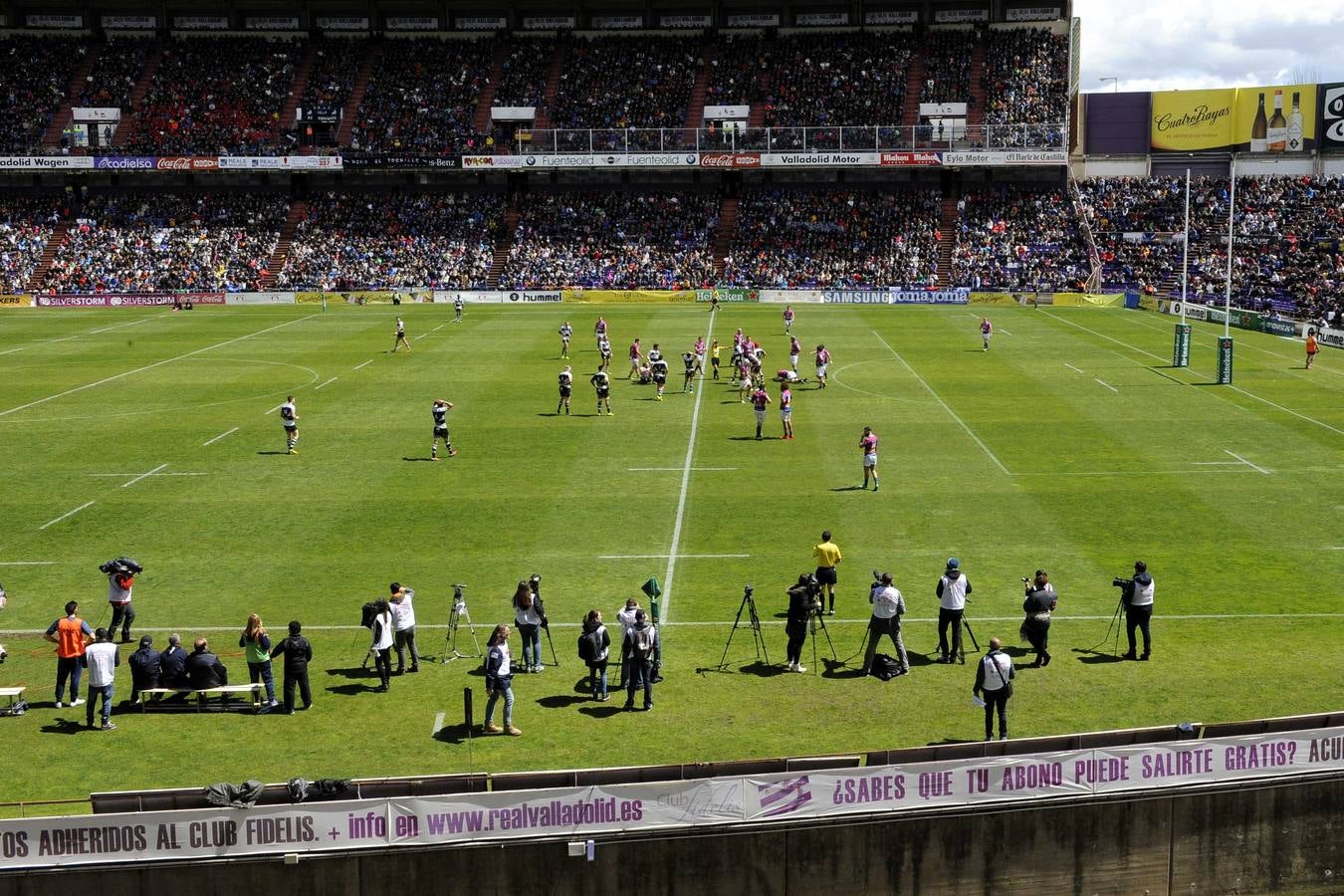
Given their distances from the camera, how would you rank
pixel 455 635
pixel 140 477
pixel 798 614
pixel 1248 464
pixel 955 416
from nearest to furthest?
pixel 798 614
pixel 455 635
pixel 140 477
pixel 1248 464
pixel 955 416

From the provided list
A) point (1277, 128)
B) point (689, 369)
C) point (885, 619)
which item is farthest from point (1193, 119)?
point (885, 619)

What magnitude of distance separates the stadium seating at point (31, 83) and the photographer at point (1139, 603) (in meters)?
86.7

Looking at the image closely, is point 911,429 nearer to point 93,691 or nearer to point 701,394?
point 701,394

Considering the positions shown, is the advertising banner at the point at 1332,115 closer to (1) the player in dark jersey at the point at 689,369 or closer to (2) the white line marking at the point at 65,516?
(1) the player in dark jersey at the point at 689,369

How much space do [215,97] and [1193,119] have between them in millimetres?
69376

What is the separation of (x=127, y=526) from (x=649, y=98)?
68.0 meters

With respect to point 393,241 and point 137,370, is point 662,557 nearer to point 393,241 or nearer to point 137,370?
point 137,370

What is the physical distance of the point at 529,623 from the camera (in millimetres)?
20547

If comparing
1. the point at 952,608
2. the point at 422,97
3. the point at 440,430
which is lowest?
the point at 952,608

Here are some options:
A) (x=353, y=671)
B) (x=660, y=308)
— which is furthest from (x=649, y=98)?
(x=353, y=671)

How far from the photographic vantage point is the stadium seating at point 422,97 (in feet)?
294

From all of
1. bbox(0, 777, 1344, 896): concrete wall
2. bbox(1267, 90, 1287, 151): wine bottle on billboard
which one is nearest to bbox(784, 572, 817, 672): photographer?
bbox(0, 777, 1344, 896): concrete wall

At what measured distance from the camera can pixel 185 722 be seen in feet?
62.0

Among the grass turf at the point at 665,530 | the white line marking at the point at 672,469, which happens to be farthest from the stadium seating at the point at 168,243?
the white line marking at the point at 672,469
